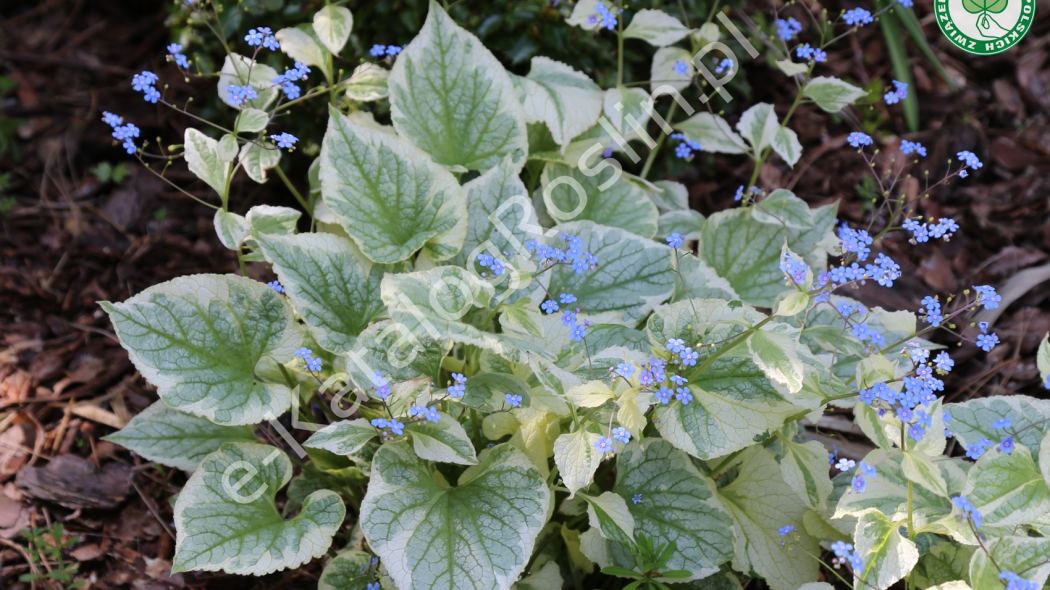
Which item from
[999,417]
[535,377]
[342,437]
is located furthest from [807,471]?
[342,437]

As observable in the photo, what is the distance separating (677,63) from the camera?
7.34ft

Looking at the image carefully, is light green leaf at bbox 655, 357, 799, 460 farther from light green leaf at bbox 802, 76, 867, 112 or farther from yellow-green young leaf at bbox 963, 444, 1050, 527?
light green leaf at bbox 802, 76, 867, 112

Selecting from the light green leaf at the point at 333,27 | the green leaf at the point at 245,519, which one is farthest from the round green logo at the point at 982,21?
the green leaf at the point at 245,519

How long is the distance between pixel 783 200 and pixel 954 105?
1.59 metres

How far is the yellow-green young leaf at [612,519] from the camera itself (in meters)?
1.64

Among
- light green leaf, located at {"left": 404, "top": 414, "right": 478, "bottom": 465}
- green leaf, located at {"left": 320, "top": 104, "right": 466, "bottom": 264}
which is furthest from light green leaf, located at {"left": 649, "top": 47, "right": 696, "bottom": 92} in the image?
light green leaf, located at {"left": 404, "top": 414, "right": 478, "bottom": 465}

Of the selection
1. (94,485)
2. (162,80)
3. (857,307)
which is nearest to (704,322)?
(857,307)

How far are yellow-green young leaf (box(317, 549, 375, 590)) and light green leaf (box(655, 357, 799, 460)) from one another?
769 millimetres

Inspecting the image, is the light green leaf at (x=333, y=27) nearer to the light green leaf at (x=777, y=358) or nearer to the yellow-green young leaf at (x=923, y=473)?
the light green leaf at (x=777, y=358)

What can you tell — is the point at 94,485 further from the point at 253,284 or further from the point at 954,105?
the point at 954,105

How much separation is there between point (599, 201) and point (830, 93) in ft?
2.32

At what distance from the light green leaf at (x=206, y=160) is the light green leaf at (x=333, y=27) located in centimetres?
41

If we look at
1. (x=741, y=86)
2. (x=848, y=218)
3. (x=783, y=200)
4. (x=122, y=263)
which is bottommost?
(x=122, y=263)

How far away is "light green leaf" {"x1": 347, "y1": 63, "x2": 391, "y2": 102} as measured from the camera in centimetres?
222
